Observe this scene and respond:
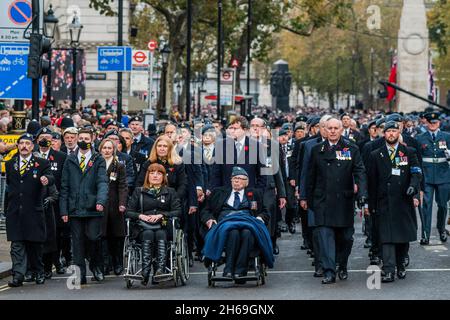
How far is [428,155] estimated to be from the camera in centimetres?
2328

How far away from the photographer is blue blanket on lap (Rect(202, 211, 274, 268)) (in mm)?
17219

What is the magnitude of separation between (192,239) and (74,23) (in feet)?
65.4

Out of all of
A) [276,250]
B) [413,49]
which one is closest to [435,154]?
[276,250]

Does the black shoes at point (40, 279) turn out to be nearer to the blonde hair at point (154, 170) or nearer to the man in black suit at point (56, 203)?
the man in black suit at point (56, 203)

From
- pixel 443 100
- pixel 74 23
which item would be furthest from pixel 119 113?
pixel 443 100

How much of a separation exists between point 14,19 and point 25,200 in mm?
7037

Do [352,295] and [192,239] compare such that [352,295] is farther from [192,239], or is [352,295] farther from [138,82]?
[138,82]

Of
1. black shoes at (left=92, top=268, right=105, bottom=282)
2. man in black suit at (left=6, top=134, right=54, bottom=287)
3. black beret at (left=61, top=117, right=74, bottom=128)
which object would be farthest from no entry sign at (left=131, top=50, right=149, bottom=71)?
man in black suit at (left=6, top=134, right=54, bottom=287)

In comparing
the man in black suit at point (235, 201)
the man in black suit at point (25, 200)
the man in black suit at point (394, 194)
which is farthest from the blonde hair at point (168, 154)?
the man in black suit at point (394, 194)

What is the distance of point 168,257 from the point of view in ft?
58.1

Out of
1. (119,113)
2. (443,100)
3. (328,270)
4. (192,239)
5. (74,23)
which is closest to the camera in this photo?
(328,270)

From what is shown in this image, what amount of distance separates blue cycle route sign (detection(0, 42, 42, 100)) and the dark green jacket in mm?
5983

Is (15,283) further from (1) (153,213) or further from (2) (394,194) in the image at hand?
(2) (394,194)

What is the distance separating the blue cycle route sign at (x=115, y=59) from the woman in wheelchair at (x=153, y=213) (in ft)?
60.3
